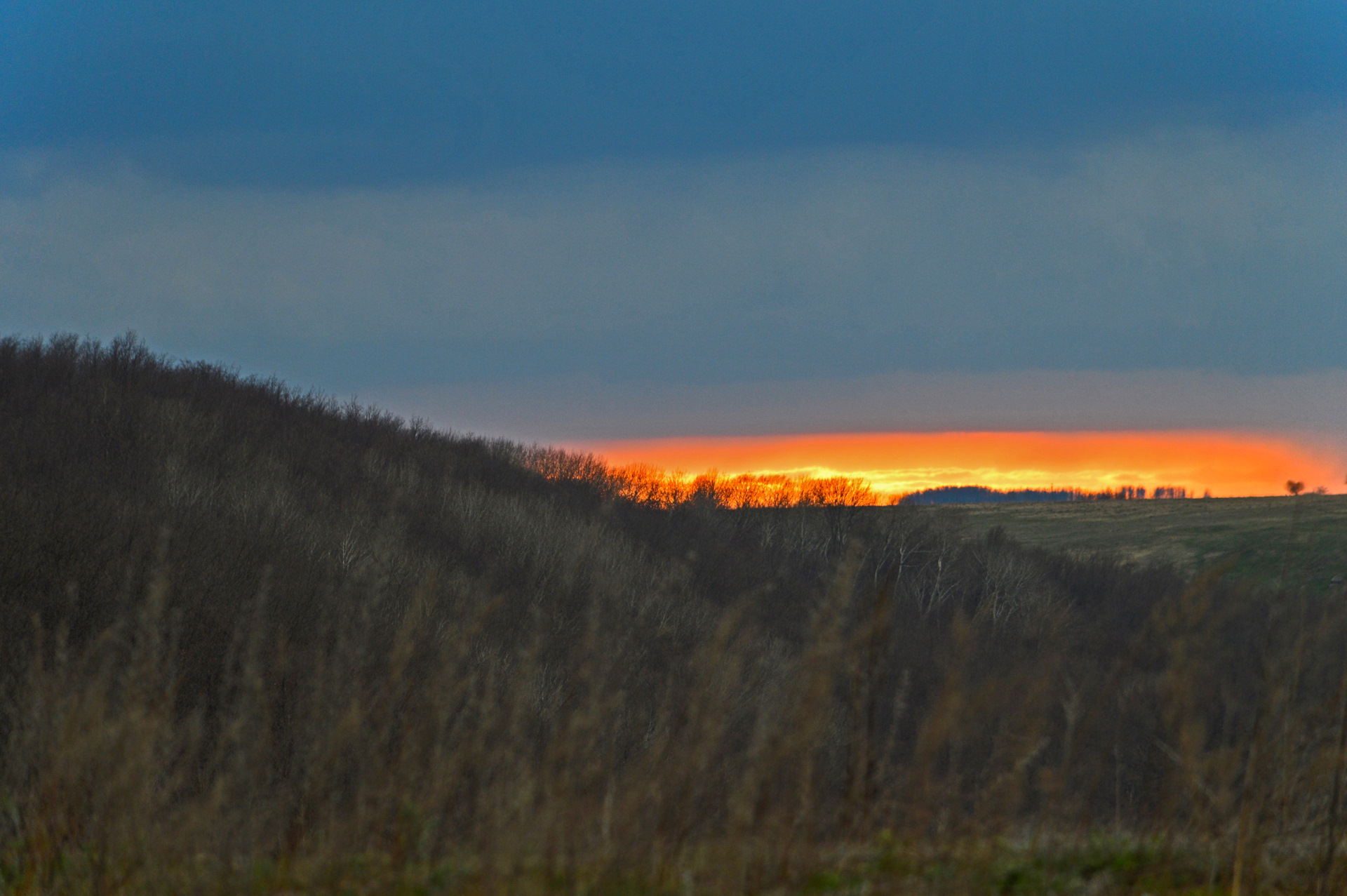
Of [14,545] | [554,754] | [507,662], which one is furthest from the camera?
[507,662]

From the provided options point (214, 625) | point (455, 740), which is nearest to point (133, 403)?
point (214, 625)

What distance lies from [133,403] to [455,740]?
36009 millimetres

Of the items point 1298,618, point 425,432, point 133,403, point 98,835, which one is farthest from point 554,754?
point 425,432

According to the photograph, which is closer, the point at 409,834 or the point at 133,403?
the point at 409,834

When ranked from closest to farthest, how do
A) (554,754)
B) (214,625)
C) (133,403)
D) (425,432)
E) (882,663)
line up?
(554,754)
(882,663)
(214,625)
(133,403)
(425,432)

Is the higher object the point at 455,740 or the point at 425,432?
the point at 425,432

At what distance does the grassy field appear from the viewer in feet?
263

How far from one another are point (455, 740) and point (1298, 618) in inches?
175

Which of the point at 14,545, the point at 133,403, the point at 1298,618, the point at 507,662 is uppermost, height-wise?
the point at 133,403

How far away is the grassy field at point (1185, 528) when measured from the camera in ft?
263

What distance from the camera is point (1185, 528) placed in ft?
342

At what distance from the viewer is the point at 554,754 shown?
4207 mm

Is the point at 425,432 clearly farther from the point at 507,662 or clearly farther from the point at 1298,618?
the point at 1298,618

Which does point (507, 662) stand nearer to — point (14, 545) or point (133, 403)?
point (14, 545)
